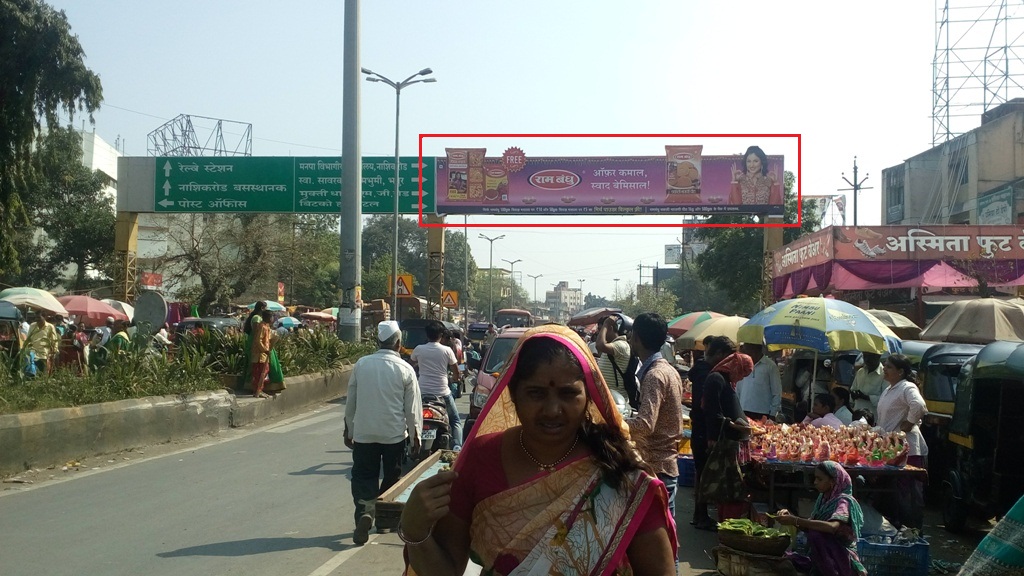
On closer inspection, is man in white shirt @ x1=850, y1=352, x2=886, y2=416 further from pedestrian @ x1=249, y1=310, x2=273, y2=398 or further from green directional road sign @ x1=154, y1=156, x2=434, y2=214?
green directional road sign @ x1=154, y1=156, x2=434, y2=214

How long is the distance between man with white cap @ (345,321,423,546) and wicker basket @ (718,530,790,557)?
101 inches

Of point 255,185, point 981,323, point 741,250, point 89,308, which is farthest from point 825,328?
point 741,250

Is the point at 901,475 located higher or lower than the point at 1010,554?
lower

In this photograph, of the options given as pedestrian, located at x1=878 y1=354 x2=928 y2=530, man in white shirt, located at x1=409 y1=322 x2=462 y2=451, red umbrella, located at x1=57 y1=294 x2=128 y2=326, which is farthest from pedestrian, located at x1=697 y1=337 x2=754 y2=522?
red umbrella, located at x1=57 y1=294 x2=128 y2=326

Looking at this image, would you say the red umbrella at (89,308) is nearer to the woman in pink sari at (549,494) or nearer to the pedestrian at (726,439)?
the pedestrian at (726,439)

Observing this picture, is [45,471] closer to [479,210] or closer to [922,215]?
[479,210]

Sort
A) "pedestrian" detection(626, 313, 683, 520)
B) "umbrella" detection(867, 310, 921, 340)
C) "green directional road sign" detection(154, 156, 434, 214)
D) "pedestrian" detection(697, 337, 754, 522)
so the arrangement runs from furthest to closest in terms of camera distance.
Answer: "green directional road sign" detection(154, 156, 434, 214) < "umbrella" detection(867, 310, 921, 340) < "pedestrian" detection(697, 337, 754, 522) < "pedestrian" detection(626, 313, 683, 520)

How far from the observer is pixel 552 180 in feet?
93.1

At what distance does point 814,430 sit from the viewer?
798cm

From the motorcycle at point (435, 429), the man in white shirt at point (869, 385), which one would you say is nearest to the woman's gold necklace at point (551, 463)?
the motorcycle at point (435, 429)

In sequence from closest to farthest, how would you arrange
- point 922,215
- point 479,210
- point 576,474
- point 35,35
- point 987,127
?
point 576,474 → point 35,35 → point 479,210 → point 987,127 → point 922,215

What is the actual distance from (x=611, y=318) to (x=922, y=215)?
3710 centimetres

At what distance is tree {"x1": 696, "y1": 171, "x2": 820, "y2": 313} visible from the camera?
4222 cm

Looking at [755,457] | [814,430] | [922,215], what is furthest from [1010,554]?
[922,215]
